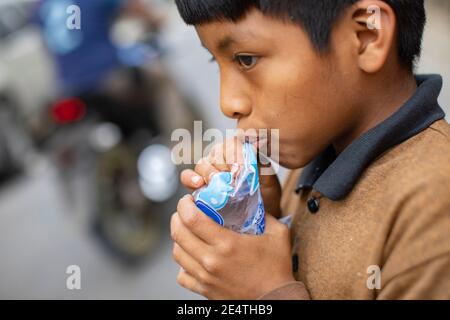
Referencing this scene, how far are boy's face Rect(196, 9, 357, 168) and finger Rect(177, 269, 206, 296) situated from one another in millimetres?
351

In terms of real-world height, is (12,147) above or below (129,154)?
above

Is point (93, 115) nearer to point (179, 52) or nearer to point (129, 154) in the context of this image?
point (129, 154)

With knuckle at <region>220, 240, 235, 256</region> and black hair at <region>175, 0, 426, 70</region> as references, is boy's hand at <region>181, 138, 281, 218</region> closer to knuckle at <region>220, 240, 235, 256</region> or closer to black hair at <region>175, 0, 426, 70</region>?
knuckle at <region>220, 240, 235, 256</region>

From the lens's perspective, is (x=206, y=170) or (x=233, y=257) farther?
(x=206, y=170)

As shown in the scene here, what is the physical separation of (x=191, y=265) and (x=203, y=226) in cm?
12

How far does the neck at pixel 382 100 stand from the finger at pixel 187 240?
1.38 feet

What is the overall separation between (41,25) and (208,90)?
107 inches

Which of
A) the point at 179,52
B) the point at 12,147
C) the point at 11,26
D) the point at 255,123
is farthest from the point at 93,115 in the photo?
the point at 179,52

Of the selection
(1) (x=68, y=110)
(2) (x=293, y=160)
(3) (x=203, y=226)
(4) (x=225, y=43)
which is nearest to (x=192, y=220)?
(3) (x=203, y=226)

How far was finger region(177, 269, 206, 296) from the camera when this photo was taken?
1.36 meters

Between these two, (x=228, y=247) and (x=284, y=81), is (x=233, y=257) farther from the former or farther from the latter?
(x=284, y=81)

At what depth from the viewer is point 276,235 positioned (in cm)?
133

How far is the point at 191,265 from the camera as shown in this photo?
1343 millimetres

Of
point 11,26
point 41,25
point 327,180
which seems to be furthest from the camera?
point 11,26
